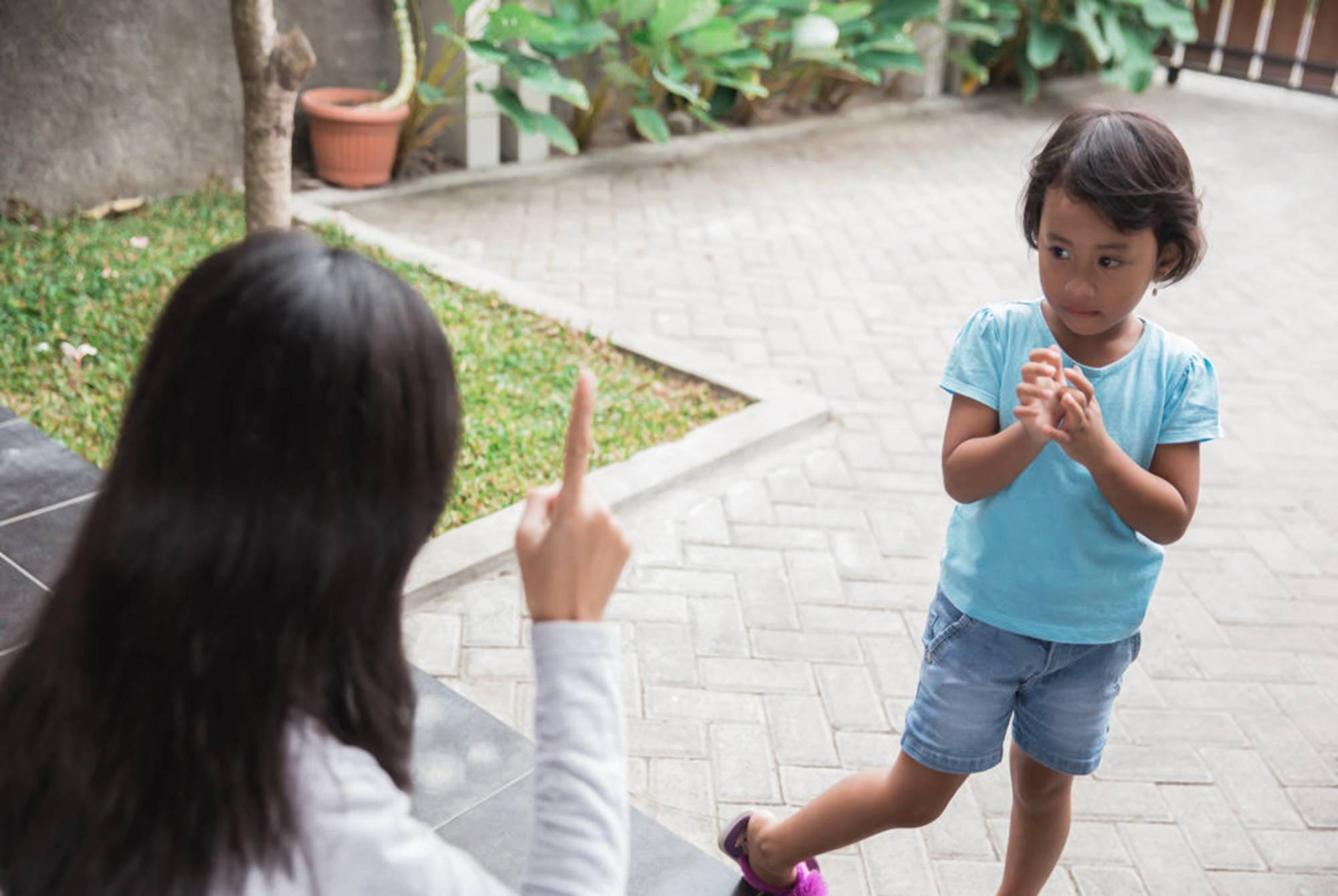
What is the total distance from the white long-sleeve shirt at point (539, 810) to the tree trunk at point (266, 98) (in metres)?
3.33

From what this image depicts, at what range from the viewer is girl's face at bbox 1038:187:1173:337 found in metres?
1.88

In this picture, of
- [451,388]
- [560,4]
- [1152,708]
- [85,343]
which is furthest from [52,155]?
[451,388]

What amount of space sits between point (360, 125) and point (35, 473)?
3.50 meters

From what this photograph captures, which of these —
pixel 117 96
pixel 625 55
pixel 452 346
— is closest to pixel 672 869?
pixel 452 346

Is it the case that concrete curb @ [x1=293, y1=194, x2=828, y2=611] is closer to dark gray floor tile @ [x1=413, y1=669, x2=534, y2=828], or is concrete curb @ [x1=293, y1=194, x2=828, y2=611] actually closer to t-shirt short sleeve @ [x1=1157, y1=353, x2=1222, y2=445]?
dark gray floor tile @ [x1=413, y1=669, x2=534, y2=828]

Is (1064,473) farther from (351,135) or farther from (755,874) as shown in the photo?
(351,135)

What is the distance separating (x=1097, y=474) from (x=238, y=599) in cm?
124

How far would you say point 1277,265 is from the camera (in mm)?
6863

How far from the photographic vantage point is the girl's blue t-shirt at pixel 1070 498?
6.41 feet

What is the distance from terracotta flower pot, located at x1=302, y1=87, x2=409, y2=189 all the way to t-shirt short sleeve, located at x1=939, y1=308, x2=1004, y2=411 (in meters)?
5.27

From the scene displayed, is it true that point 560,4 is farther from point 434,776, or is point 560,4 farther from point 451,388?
point 451,388

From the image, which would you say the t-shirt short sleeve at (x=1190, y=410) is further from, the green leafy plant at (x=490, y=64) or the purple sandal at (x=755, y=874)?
the green leafy plant at (x=490, y=64)

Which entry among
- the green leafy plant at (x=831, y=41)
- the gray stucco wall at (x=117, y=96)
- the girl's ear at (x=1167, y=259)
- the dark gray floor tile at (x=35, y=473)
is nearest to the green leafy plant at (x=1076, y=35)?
the green leafy plant at (x=831, y=41)

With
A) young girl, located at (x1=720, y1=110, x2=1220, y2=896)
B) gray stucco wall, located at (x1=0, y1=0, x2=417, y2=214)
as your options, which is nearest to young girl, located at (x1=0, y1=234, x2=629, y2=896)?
young girl, located at (x1=720, y1=110, x2=1220, y2=896)
